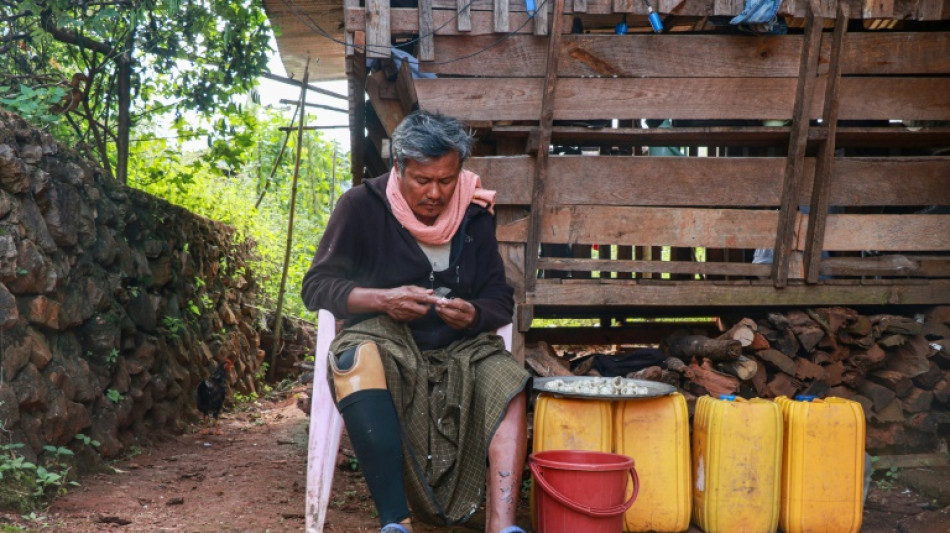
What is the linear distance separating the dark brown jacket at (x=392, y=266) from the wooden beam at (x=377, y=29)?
1021 mm

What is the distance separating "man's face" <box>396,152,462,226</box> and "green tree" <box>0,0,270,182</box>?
3.14 m

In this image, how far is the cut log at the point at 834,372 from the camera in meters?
4.65

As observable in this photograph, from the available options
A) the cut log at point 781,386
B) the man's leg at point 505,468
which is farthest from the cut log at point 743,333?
the man's leg at point 505,468

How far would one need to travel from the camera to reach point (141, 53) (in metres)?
6.93

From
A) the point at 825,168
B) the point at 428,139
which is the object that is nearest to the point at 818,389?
the point at 825,168

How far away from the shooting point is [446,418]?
3.20 meters

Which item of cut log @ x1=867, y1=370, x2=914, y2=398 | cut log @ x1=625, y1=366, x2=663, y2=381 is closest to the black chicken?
cut log @ x1=625, y1=366, x2=663, y2=381

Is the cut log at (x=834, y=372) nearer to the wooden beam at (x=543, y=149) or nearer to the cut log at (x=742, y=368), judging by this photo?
the cut log at (x=742, y=368)

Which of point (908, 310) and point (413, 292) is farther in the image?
point (908, 310)

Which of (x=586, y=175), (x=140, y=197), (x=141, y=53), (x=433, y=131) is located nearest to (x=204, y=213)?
(x=141, y=53)

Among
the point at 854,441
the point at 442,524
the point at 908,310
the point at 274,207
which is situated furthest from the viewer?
the point at 274,207

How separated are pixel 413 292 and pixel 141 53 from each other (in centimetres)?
476

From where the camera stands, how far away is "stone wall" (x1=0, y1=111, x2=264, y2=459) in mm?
3939

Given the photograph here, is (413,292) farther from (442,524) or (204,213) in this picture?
(204,213)
